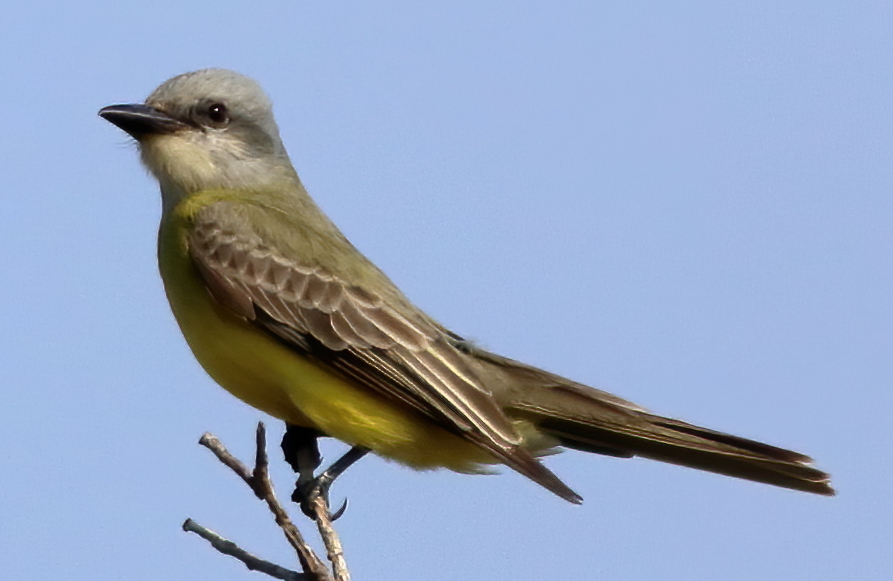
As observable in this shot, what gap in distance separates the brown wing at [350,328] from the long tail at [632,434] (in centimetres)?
32

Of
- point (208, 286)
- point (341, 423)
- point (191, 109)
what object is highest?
point (191, 109)

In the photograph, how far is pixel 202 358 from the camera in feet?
20.5

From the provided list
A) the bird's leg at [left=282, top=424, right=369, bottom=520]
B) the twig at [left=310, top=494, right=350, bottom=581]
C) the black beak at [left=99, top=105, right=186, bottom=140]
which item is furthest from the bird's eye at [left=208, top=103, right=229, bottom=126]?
the twig at [left=310, top=494, right=350, bottom=581]

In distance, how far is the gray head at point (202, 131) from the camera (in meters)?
6.95

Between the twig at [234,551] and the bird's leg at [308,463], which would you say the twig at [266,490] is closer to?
the twig at [234,551]

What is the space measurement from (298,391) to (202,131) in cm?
170

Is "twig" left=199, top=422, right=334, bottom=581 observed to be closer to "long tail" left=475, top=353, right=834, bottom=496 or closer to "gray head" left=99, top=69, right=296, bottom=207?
"long tail" left=475, top=353, right=834, bottom=496

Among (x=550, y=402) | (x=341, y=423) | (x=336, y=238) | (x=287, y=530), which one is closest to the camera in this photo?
(x=287, y=530)

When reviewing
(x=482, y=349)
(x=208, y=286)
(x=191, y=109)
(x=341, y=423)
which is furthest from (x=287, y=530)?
(x=191, y=109)

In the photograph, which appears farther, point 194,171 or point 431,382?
point 194,171

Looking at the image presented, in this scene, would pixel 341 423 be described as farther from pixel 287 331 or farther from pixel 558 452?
pixel 558 452

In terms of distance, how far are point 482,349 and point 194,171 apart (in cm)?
173

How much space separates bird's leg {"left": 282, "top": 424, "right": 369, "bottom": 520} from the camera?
5.96 meters

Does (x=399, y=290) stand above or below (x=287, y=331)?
above
